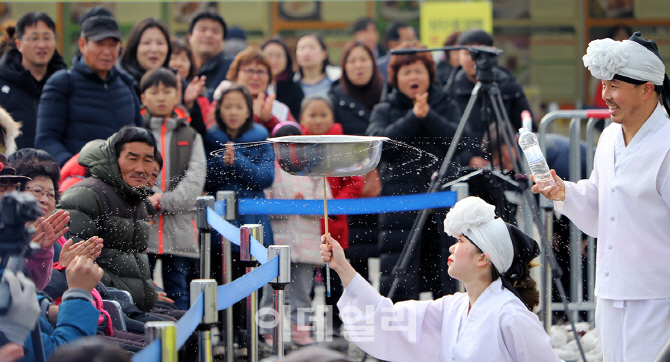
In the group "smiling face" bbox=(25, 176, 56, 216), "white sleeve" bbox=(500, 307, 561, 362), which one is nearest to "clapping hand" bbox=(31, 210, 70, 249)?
"smiling face" bbox=(25, 176, 56, 216)

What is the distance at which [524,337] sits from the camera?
7.84 feet

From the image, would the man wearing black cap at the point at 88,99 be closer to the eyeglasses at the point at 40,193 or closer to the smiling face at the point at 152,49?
the smiling face at the point at 152,49

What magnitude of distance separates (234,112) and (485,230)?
2268 millimetres

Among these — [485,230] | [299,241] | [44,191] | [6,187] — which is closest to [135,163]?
[44,191]

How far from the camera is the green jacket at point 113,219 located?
3.15 m

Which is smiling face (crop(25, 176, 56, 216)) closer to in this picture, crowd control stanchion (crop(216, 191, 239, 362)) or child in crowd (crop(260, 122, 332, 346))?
crowd control stanchion (crop(216, 191, 239, 362))

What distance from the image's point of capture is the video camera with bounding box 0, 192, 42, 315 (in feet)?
6.30

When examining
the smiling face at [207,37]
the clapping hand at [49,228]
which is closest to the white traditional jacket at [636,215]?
the clapping hand at [49,228]

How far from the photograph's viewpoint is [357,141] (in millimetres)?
2580

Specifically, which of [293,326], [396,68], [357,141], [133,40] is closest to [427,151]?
[396,68]

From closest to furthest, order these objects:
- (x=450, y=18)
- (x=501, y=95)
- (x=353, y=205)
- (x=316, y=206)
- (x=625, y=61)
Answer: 1. (x=625, y=61)
2. (x=316, y=206)
3. (x=353, y=205)
4. (x=501, y=95)
5. (x=450, y=18)

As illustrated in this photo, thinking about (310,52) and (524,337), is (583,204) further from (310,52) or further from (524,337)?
(310,52)

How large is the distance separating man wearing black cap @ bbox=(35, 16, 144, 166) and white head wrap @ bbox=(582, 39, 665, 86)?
263 cm

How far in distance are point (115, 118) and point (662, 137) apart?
114 inches
